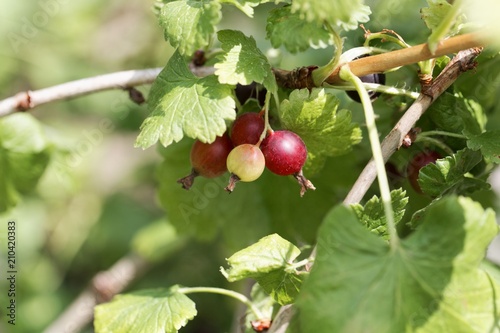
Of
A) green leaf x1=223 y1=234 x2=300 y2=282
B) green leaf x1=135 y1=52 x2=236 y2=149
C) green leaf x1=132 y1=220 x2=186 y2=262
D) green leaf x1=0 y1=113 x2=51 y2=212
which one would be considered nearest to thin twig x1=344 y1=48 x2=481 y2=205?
green leaf x1=223 y1=234 x2=300 y2=282

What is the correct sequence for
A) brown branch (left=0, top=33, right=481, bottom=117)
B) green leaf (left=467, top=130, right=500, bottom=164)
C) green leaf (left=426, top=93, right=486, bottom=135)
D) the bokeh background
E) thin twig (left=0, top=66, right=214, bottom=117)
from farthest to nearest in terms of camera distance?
the bokeh background → thin twig (left=0, top=66, right=214, bottom=117) → green leaf (left=426, top=93, right=486, bottom=135) → green leaf (left=467, top=130, right=500, bottom=164) → brown branch (left=0, top=33, right=481, bottom=117)

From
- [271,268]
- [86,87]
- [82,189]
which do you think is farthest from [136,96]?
[82,189]

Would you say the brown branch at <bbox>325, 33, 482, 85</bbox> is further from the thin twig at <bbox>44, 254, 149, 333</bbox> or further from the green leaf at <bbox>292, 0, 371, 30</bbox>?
the thin twig at <bbox>44, 254, 149, 333</bbox>

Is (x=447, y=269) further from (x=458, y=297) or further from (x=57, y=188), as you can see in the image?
(x=57, y=188)

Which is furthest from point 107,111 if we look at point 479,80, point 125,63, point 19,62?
point 479,80

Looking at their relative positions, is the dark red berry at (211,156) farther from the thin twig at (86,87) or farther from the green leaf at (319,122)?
the thin twig at (86,87)

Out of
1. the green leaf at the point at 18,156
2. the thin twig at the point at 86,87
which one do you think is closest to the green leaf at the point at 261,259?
the thin twig at the point at 86,87
